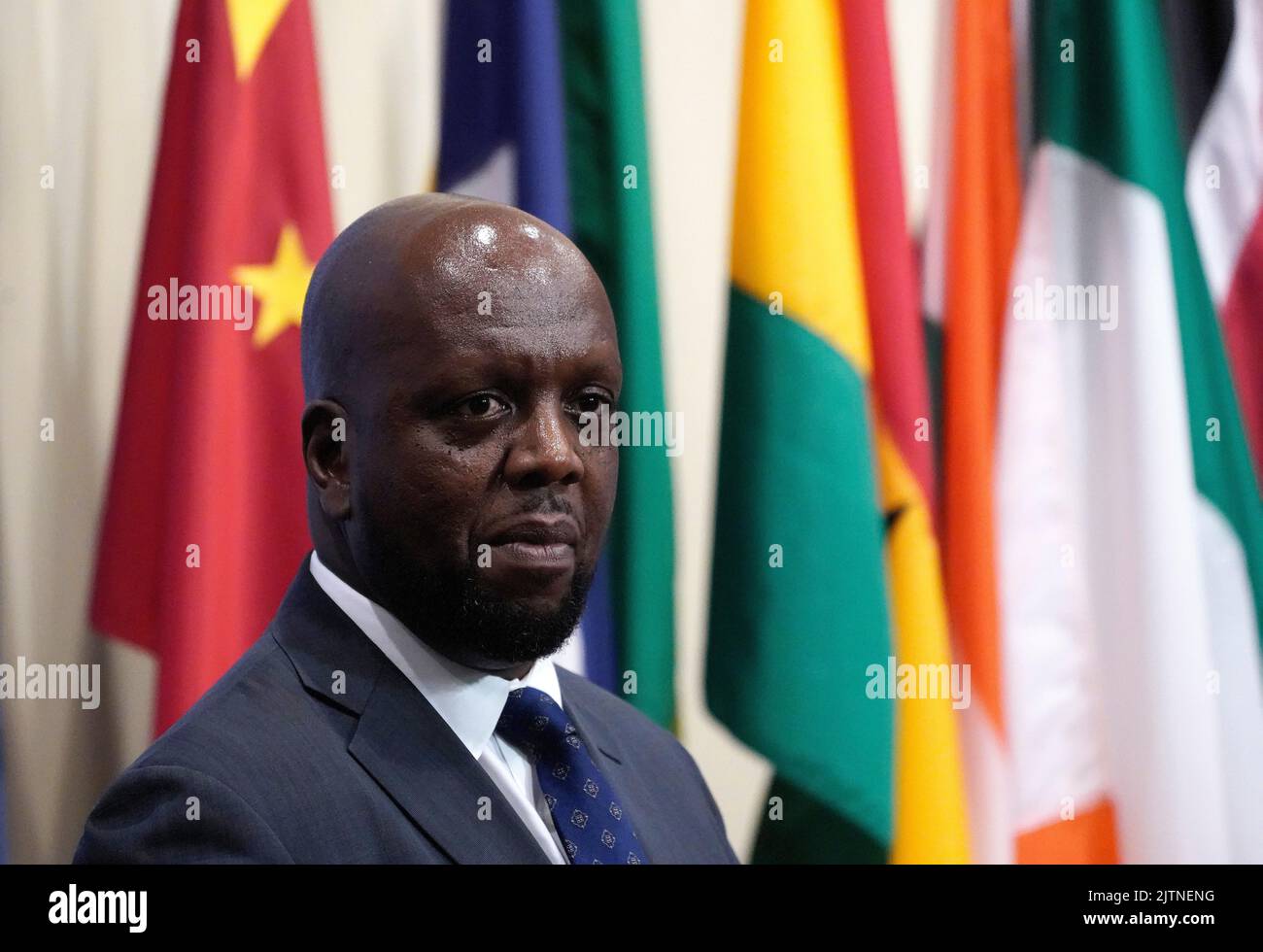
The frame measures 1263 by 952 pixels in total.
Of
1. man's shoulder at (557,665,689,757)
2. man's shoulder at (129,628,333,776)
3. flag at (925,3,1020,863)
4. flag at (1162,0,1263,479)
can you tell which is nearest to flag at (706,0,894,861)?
flag at (925,3,1020,863)

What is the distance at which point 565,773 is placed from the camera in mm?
1373

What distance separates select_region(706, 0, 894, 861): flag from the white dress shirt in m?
0.96

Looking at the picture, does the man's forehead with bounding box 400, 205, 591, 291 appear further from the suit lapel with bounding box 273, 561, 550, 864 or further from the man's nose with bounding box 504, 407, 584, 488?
the suit lapel with bounding box 273, 561, 550, 864

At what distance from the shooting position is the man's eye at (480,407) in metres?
1.29

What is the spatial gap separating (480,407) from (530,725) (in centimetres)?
35

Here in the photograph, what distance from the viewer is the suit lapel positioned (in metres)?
1.25

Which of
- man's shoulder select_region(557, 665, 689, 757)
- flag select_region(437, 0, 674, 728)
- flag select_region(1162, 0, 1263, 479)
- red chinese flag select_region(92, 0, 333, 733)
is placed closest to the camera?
man's shoulder select_region(557, 665, 689, 757)

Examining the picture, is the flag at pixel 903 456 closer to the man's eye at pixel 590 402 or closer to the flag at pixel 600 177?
the flag at pixel 600 177

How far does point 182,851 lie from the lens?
3.76 ft

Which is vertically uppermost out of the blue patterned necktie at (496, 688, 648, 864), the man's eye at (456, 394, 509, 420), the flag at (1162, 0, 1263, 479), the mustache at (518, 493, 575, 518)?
the flag at (1162, 0, 1263, 479)

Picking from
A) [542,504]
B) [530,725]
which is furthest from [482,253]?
[530,725]

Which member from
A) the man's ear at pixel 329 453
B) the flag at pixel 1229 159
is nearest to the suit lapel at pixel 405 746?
the man's ear at pixel 329 453

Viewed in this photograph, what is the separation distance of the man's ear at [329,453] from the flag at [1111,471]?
1.44m
